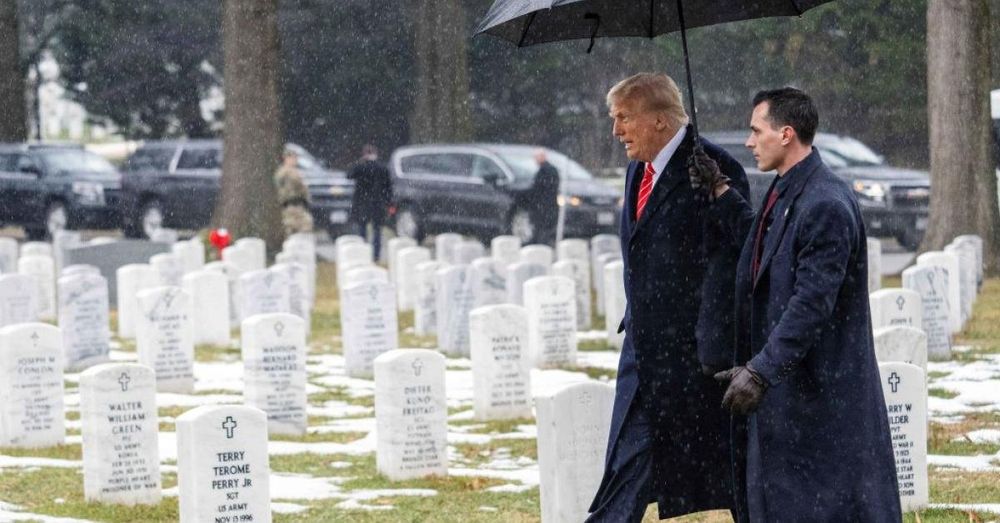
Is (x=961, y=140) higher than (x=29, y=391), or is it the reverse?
(x=961, y=140)

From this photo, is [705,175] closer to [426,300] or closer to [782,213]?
[782,213]

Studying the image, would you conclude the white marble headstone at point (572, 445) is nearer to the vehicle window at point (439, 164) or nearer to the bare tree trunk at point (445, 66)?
the vehicle window at point (439, 164)

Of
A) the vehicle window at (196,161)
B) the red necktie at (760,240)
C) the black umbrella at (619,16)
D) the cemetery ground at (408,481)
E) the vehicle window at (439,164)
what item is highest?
the vehicle window at (196,161)

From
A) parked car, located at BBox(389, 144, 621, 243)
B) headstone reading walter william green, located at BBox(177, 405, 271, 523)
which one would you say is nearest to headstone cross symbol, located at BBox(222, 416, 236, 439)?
headstone reading walter william green, located at BBox(177, 405, 271, 523)

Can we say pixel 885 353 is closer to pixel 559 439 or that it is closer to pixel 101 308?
pixel 559 439

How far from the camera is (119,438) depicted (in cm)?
841

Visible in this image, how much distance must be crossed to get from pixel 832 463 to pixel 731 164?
1158 millimetres

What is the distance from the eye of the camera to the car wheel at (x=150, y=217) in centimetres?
3259

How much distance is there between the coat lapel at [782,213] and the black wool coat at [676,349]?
35 centimetres

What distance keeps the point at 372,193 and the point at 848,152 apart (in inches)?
296

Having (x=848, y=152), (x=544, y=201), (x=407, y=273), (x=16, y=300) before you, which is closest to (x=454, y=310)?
(x=407, y=273)

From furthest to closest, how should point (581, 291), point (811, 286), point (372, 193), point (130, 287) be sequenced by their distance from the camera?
1. point (372, 193)
2. point (581, 291)
3. point (130, 287)
4. point (811, 286)

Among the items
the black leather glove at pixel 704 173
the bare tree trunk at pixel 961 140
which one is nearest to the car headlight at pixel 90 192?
the bare tree trunk at pixel 961 140

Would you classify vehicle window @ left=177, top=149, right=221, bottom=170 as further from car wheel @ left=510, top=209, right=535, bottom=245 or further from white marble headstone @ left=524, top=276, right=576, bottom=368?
white marble headstone @ left=524, top=276, right=576, bottom=368
